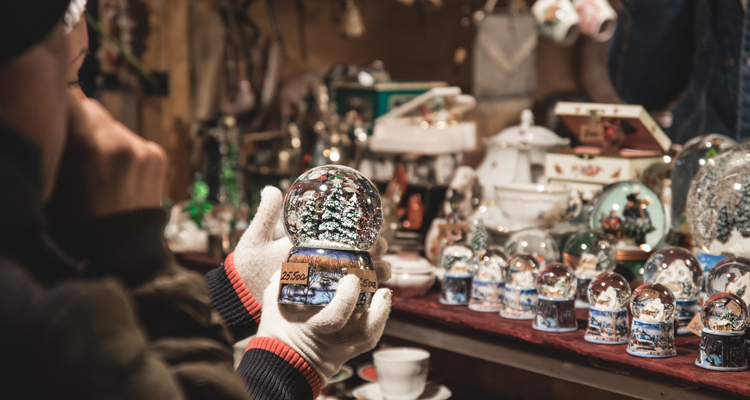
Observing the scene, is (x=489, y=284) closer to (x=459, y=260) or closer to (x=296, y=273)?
(x=459, y=260)

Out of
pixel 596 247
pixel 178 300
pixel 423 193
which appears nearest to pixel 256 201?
pixel 423 193

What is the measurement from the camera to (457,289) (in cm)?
166

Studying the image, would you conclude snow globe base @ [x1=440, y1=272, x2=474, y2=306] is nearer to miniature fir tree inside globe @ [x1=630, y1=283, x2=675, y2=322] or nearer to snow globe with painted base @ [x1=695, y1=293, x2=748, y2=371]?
miniature fir tree inside globe @ [x1=630, y1=283, x2=675, y2=322]

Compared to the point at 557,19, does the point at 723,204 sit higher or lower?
lower

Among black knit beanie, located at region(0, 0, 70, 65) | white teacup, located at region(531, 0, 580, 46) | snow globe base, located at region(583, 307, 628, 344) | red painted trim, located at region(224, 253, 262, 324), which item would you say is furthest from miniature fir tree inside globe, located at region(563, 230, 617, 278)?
black knit beanie, located at region(0, 0, 70, 65)

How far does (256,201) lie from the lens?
252cm

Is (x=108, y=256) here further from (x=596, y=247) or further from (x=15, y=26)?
(x=596, y=247)

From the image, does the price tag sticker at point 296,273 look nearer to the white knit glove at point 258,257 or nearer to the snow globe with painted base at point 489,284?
the white knit glove at point 258,257

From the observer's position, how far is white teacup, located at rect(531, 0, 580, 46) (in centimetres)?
244

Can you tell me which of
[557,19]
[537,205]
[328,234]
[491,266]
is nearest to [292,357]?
[328,234]

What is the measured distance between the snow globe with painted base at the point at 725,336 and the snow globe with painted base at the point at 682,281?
18 centimetres

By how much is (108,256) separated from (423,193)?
1588mm

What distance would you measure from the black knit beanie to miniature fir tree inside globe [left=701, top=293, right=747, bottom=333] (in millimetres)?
1105

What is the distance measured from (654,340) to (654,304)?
0.21ft
